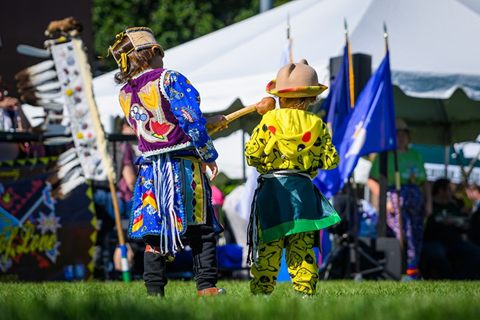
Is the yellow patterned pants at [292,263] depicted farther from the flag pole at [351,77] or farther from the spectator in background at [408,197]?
the spectator in background at [408,197]

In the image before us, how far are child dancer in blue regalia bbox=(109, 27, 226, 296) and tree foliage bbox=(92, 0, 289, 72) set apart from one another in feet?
80.9

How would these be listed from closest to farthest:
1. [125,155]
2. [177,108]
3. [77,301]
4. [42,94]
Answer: [77,301] < [177,108] < [42,94] < [125,155]

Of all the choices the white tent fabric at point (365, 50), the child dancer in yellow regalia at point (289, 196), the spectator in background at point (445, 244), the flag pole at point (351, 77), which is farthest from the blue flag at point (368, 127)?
the child dancer in yellow regalia at point (289, 196)

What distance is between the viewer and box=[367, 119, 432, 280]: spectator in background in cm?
928

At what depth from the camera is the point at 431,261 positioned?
956 cm

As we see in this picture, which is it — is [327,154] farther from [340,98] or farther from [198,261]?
[340,98]

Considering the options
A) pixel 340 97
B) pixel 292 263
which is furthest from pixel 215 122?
pixel 340 97

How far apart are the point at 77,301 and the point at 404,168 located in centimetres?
632

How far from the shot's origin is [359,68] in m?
8.48

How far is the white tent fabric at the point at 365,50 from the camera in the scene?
28.2 ft

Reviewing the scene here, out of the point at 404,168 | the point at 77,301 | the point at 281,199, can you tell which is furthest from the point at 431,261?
the point at 77,301

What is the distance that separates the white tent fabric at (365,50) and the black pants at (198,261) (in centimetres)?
394

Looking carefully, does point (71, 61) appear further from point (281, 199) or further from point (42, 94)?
point (281, 199)

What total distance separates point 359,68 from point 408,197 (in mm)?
1772
